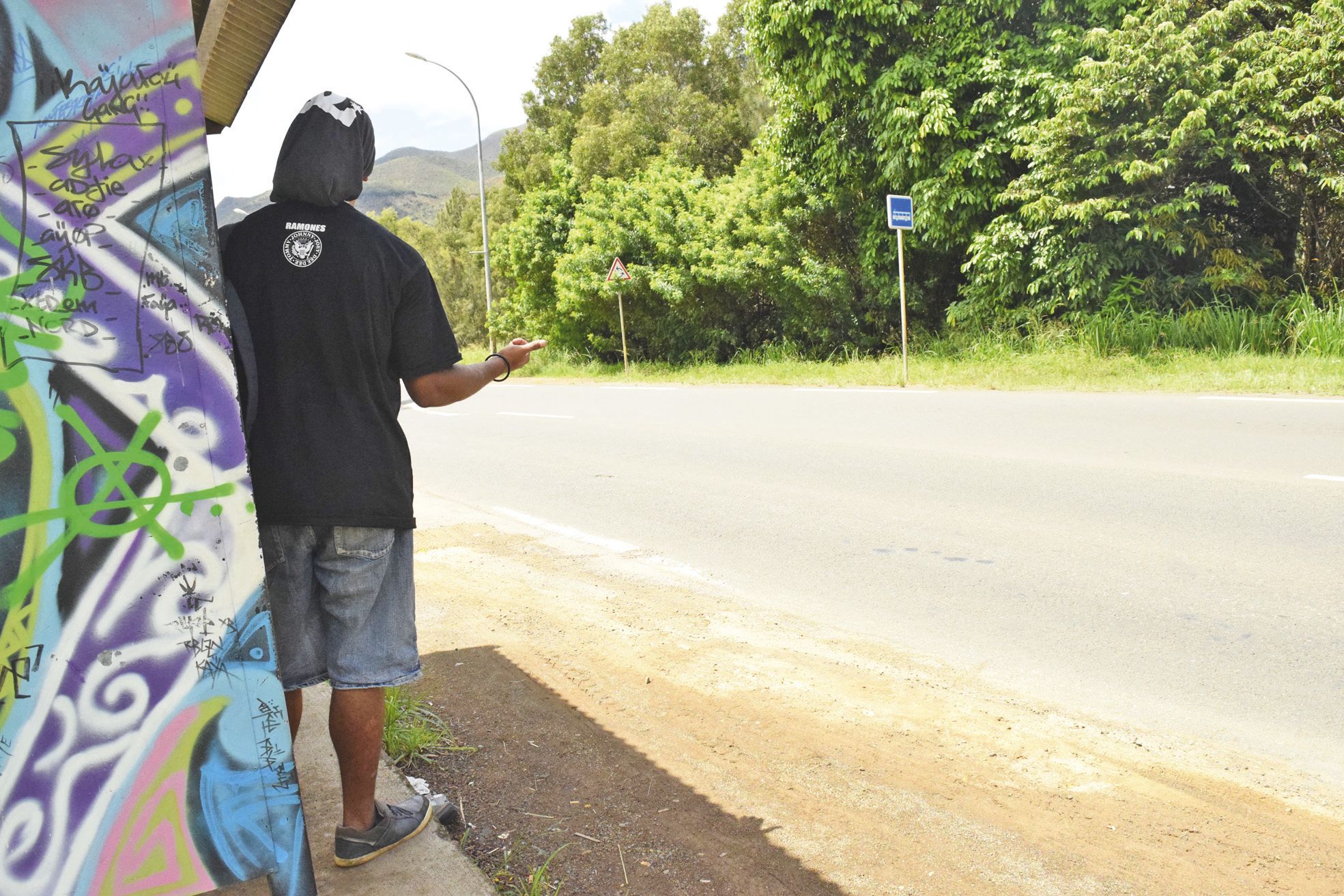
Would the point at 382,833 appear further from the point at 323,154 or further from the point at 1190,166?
the point at 1190,166

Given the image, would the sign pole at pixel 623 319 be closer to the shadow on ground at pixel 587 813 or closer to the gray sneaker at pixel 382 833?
the shadow on ground at pixel 587 813

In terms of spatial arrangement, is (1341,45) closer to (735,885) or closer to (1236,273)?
(1236,273)

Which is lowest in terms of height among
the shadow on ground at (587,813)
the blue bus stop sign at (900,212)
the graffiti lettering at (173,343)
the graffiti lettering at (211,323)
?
the shadow on ground at (587,813)

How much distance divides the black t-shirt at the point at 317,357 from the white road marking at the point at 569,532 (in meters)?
4.23

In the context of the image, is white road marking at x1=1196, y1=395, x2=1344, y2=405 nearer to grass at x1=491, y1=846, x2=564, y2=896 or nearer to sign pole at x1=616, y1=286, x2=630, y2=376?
grass at x1=491, y1=846, x2=564, y2=896

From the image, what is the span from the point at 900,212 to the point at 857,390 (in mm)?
3440

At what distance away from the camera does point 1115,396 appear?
11906mm

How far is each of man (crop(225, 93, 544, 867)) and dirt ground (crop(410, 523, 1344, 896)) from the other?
851 millimetres

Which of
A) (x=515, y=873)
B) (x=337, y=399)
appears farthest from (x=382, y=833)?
(x=337, y=399)

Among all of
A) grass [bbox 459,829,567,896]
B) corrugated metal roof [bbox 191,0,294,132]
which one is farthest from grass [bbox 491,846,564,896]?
corrugated metal roof [bbox 191,0,294,132]

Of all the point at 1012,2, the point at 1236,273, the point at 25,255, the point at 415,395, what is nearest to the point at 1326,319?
the point at 1236,273

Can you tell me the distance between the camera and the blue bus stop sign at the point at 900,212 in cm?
1644

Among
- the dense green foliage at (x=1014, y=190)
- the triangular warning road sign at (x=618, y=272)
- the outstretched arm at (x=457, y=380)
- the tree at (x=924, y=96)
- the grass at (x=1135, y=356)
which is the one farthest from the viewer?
the triangular warning road sign at (x=618, y=272)

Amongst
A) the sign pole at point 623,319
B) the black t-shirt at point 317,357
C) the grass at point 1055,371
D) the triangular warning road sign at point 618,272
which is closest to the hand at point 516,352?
the black t-shirt at point 317,357
